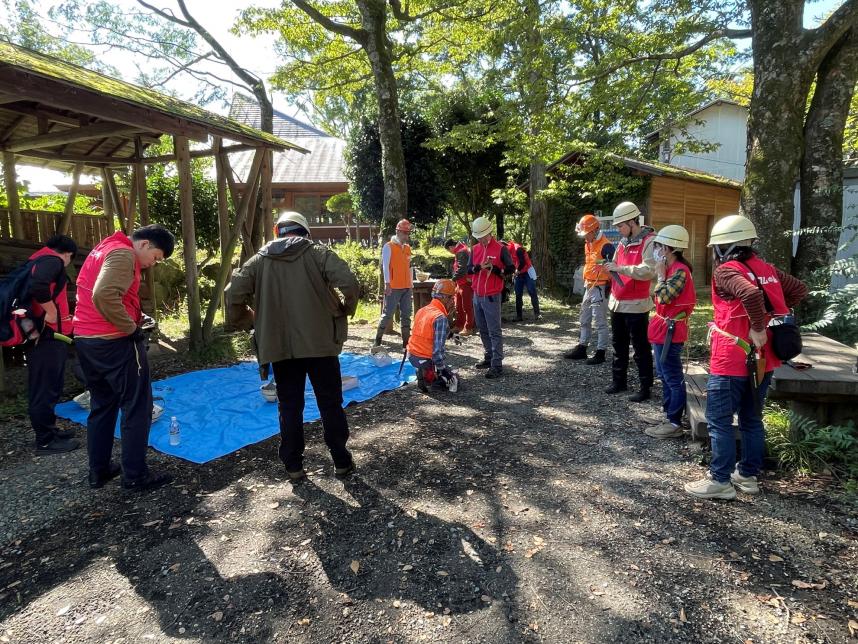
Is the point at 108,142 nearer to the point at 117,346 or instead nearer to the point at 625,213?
the point at 117,346

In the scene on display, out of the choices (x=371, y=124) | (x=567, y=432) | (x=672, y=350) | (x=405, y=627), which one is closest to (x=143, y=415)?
(x=405, y=627)

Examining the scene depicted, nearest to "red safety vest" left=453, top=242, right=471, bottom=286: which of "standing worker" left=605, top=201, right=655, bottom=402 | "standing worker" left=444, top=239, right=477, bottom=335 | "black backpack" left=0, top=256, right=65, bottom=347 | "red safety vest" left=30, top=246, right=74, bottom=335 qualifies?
"standing worker" left=444, top=239, right=477, bottom=335

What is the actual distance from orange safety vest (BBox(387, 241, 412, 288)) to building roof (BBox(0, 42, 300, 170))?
10.2ft

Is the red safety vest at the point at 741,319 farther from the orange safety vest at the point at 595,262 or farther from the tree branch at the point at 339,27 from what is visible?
the tree branch at the point at 339,27

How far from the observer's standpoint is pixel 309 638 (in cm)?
231

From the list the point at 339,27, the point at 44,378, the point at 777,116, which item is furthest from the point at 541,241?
the point at 44,378

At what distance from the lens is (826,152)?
227 inches

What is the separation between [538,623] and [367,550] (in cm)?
106

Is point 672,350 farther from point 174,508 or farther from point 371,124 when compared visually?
point 371,124

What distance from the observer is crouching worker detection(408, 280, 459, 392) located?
573cm

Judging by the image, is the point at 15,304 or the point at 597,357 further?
the point at 597,357

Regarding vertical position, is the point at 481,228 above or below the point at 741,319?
above

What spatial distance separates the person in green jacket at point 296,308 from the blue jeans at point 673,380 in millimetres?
2650

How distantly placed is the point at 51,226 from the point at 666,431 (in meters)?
11.0
